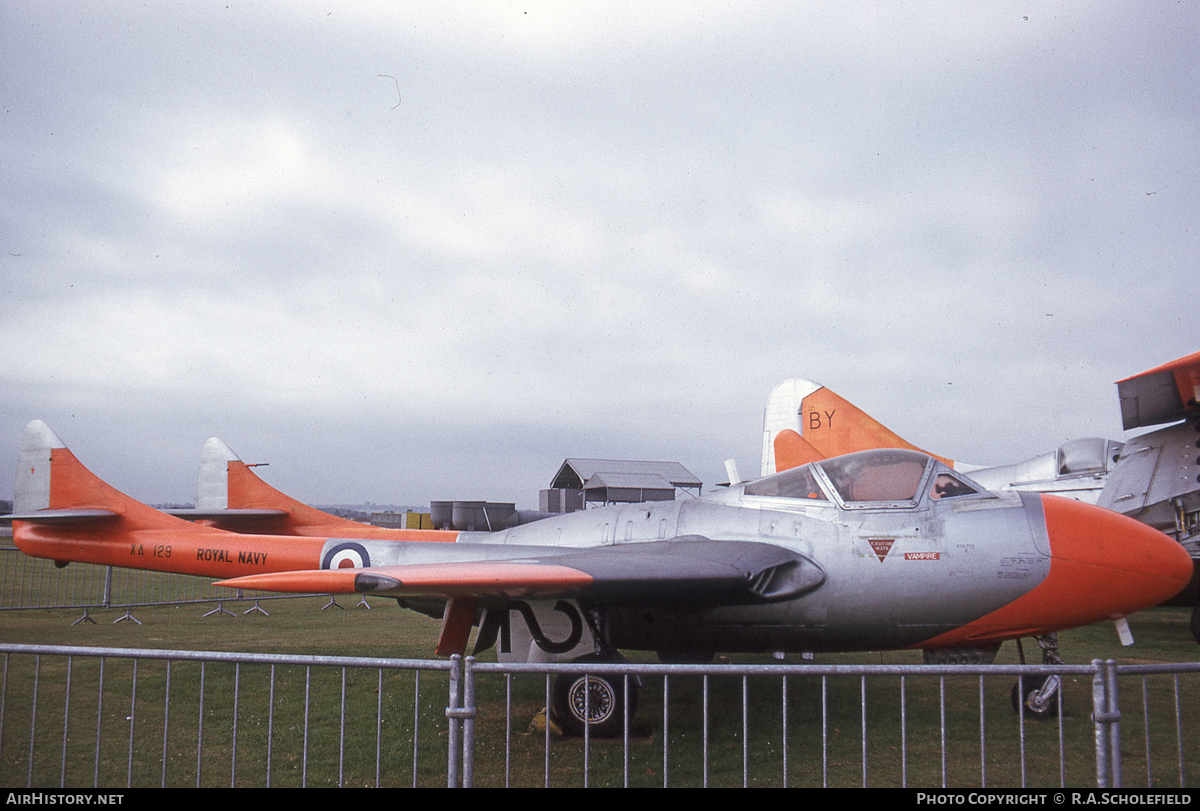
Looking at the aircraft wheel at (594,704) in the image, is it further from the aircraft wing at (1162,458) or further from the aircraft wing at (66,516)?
the aircraft wing at (1162,458)

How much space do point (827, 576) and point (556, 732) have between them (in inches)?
102

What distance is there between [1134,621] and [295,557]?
48.9ft

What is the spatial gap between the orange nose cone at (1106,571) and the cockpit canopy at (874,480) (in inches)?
31.6

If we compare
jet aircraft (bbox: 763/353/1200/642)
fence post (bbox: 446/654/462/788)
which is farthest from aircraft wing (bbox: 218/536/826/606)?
jet aircraft (bbox: 763/353/1200/642)

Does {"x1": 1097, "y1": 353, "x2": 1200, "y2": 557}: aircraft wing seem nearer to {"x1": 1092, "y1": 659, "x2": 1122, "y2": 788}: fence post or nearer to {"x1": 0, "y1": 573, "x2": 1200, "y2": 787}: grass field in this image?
{"x1": 0, "y1": 573, "x2": 1200, "y2": 787}: grass field

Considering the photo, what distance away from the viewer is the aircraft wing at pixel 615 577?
16.8 ft

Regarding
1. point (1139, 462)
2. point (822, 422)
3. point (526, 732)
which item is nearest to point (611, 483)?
point (822, 422)

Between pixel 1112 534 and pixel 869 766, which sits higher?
pixel 1112 534

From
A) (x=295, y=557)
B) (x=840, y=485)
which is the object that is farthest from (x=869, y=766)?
(x=295, y=557)

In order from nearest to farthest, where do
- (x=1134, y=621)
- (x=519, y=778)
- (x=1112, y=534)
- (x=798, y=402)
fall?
(x=519, y=778) → (x=1112, y=534) → (x=1134, y=621) → (x=798, y=402)

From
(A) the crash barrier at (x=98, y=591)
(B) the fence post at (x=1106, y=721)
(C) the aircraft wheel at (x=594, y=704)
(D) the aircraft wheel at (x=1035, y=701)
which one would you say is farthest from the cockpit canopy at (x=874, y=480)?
(A) the crash barrier at (x=98, y=591)

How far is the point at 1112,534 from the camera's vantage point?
5.81m
